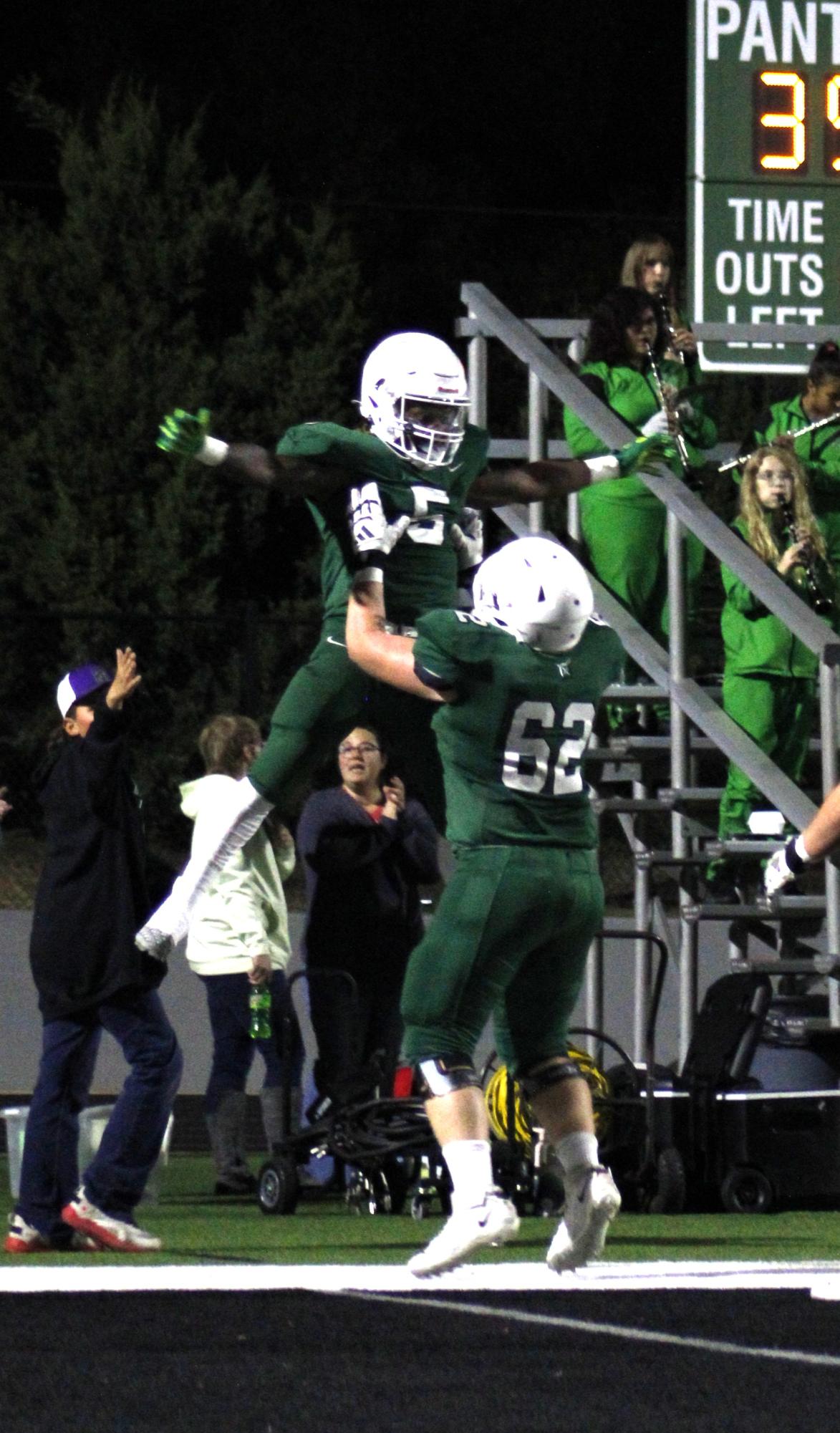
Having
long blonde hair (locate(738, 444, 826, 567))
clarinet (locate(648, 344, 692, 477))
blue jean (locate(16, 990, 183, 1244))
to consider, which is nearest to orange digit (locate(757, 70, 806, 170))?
clarinet (locate(648, 344, 692, 477))

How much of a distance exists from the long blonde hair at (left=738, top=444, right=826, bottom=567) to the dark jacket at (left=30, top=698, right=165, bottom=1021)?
251 centimetres

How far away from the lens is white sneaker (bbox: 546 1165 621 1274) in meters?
6.64

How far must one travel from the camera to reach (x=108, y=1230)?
811 cm

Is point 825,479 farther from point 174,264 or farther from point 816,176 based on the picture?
point 174,264

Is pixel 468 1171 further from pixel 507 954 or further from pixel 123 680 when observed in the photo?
pixel 123 680

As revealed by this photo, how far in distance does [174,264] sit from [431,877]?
15.6 m

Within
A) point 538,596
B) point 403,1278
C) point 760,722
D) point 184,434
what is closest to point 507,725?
point 538,596

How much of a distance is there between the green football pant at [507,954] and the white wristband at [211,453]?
1211 millimetres

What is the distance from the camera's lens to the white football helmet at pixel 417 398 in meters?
7.26

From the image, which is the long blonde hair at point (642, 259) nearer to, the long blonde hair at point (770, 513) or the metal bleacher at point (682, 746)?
the metal bleacher at point (682, 746)

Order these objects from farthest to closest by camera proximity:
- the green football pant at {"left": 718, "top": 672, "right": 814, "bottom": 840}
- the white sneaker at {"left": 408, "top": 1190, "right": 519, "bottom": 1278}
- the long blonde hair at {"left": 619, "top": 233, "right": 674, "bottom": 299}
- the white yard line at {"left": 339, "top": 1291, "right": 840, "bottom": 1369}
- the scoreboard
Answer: the scoreboard < the long blonde hair at {"left": 619, "top": 233, "right": 674, "bottom": 299} < the green football pant at {"left": 718, "top": 672, "right": 814, "bottom": 840} < the white sneaker at {"left": 408, "top": 1190, "right": 519, "bottom": 1278} < the white yard line at {"left": 339, "top": 1291, "right": 840, "bottom": 1369}

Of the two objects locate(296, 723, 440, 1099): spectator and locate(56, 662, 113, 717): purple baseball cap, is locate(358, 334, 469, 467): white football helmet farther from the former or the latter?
locate(296, 723, 440, 1099): spectator

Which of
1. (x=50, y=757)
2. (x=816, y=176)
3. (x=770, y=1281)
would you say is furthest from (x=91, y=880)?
(x=816, y=176)

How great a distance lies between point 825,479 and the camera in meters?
10.4
